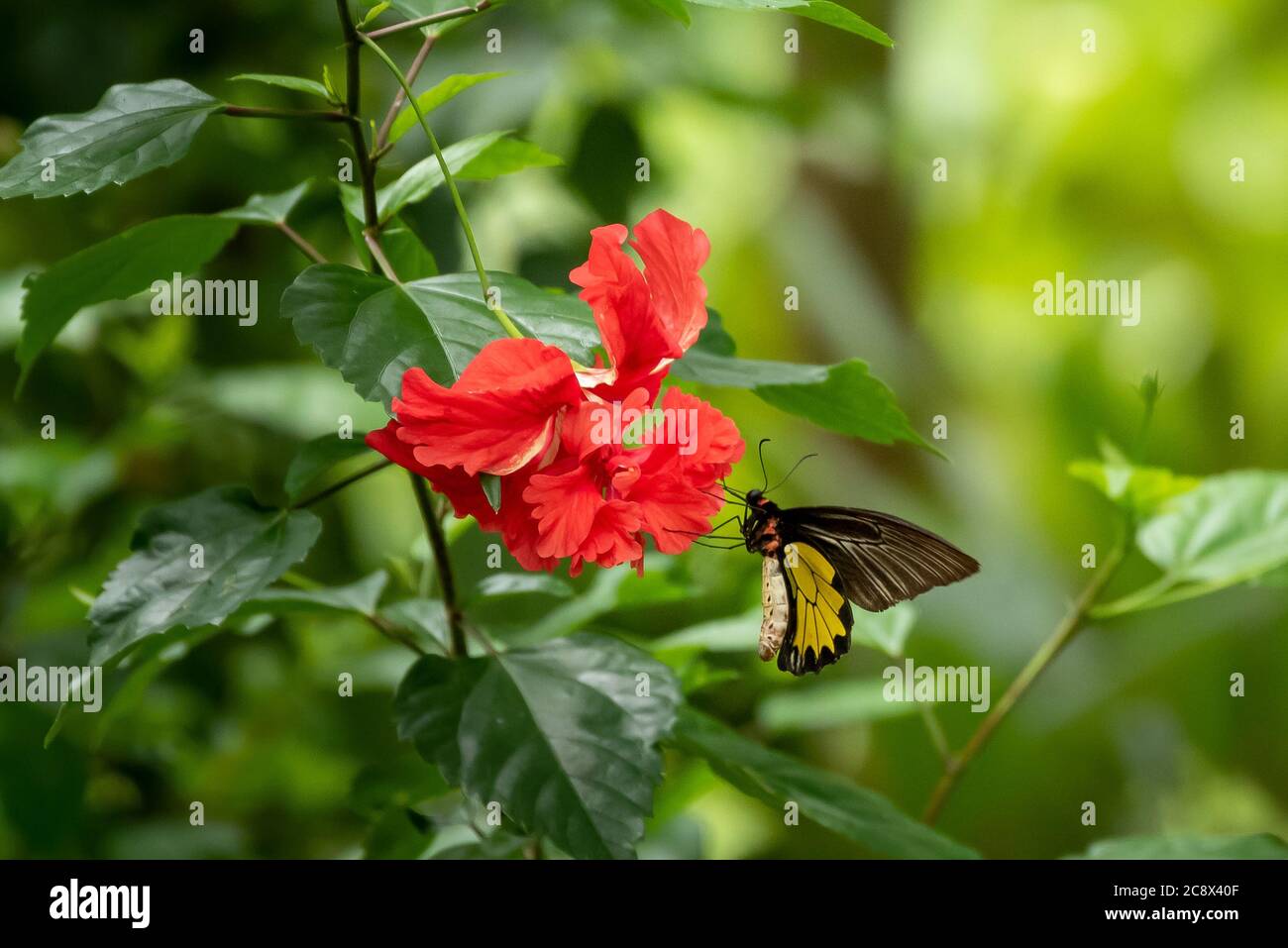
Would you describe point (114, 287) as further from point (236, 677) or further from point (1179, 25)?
point (1179, 25)

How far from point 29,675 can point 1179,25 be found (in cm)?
252

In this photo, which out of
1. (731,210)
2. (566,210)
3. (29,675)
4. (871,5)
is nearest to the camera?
(29,675)

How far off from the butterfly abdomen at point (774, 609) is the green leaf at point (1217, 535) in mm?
→ 360

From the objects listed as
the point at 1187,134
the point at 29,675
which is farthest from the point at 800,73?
the point at 29,675

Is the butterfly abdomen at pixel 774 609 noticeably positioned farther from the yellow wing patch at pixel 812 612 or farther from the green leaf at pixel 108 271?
the green leaf at pixel 108 271

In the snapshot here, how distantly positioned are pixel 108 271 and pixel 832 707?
29.2 inches

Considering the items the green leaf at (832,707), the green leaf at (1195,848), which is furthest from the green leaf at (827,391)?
the green leaf at (832,707)

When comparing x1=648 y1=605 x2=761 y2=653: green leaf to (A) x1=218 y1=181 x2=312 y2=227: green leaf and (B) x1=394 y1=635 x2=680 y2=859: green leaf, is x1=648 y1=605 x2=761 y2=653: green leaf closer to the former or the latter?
(B) x1=394 y1=635 x2=680 y2=859: green leaf

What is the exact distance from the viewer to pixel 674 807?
944 millimetres

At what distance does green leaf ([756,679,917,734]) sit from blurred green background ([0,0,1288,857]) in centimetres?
1

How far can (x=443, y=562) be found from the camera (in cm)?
67

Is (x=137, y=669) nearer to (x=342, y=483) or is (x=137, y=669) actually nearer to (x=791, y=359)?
(x=342, y=483)

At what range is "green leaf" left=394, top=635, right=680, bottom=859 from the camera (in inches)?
22.7
